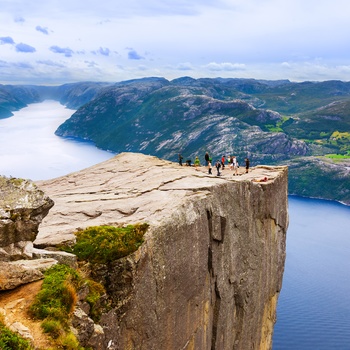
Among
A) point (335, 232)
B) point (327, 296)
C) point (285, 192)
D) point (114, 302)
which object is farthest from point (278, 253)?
point (335, 232)

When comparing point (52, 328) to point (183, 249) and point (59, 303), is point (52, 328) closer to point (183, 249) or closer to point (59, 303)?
point (59, 303)

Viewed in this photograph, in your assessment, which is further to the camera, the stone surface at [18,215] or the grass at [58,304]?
the stone surface at [18,215]

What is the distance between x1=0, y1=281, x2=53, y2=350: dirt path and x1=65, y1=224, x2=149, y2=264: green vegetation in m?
3.03

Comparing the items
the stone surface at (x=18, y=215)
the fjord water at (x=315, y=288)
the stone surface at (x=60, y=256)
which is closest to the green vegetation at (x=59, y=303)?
the stone surface at (x=60, y=256)

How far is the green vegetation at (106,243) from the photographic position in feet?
52.5

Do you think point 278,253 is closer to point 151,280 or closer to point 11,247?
point 151,280

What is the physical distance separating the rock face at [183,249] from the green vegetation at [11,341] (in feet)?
15.3

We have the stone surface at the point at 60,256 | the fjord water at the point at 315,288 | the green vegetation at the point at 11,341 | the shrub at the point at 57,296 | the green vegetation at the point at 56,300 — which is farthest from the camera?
the fjord water at the point at 315,288

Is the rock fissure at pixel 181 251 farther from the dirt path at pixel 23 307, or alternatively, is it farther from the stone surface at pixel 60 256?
the stone surface at pixel 60 256

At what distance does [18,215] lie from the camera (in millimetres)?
14930

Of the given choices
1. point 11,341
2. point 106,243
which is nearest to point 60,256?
point 106,243

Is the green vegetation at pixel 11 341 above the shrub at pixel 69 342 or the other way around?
above

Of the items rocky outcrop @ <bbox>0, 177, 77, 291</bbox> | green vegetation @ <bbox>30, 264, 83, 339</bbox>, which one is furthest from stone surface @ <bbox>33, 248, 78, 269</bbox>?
green vegetation @ <bbox>30, 264, 83, 339</bbox>

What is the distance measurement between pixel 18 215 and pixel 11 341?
19.3ft
